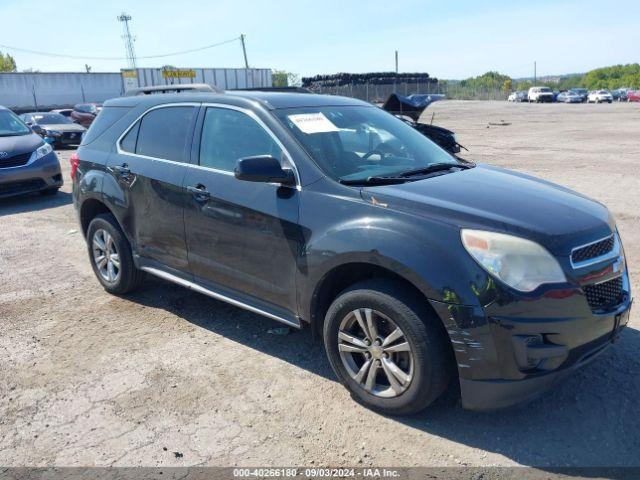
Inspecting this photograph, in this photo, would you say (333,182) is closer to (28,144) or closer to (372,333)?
(372,333)

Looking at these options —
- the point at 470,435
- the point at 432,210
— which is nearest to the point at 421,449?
the point at 470,435

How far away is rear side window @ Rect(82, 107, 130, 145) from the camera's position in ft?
17.1

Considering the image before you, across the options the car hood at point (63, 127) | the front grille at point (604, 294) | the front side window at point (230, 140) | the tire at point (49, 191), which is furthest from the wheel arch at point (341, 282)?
the car hood at point (63, 127)

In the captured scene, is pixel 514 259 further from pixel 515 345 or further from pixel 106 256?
pixel 106 256

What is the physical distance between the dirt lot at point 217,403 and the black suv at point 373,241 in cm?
30

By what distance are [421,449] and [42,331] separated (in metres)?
3.30

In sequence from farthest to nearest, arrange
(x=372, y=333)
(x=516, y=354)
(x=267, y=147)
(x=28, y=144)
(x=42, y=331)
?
(x=28, y=144) < (x=42, y=331) < (x=267, y=147) < (x=372, y=333) < (x=516, y=354)

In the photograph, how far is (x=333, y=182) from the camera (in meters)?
3.51

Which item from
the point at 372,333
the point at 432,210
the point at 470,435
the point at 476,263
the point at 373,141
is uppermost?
the point at 373,141

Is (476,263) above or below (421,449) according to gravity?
above

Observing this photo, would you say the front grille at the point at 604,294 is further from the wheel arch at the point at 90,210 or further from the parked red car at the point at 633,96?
the parked red car at the point at 633,96

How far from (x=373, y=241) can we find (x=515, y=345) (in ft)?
2.98

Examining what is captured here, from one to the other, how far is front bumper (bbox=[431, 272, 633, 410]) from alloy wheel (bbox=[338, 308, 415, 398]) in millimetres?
327

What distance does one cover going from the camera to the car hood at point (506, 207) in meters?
2.98
